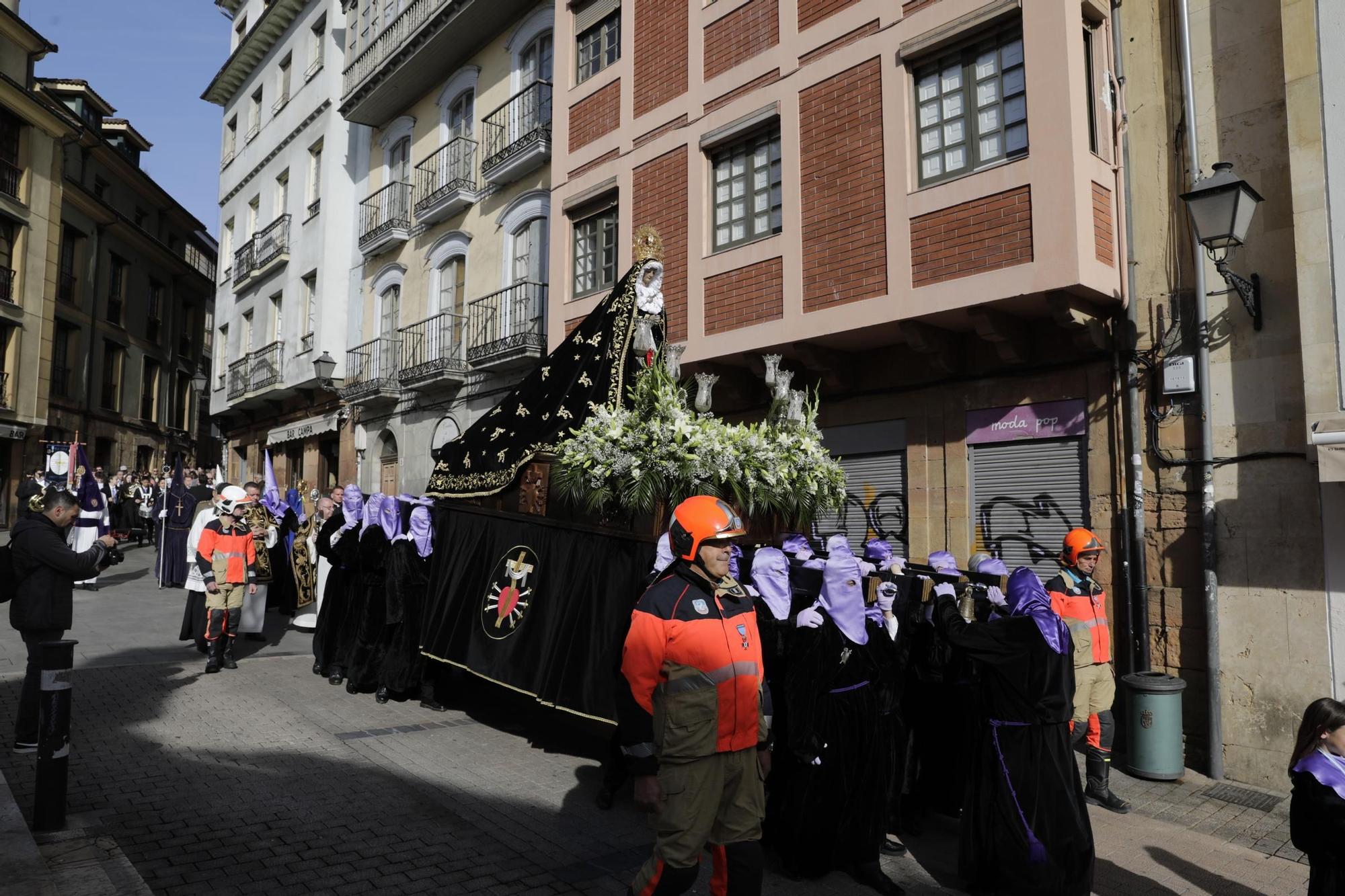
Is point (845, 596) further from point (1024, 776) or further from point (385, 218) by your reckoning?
point (385, 218)

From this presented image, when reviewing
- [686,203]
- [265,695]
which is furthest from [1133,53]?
[265,695]

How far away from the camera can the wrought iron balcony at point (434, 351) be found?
56.9 ft

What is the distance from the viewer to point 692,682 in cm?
392

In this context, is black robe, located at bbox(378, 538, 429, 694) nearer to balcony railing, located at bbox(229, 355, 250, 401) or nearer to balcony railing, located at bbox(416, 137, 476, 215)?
balcony railing, located at bbox(416, 137, 476, 215)

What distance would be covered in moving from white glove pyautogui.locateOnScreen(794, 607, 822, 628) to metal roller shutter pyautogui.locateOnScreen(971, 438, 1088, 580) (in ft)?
15.4

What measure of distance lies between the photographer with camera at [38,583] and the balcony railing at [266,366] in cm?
1898

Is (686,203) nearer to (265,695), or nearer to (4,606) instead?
(265,695)

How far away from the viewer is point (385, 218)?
2111 centimetres

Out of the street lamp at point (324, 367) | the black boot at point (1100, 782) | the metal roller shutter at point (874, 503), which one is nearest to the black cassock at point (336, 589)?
the metal roller shutter at point (874, 503)

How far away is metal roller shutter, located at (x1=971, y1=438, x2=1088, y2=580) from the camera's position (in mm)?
9023

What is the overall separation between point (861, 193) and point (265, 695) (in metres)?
7.96

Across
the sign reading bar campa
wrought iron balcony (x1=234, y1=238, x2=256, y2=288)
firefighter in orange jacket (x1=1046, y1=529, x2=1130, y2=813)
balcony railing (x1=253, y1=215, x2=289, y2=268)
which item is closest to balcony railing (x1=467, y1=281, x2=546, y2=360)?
the sign reading bar campa

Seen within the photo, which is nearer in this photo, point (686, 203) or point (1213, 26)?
point (1213, 26)

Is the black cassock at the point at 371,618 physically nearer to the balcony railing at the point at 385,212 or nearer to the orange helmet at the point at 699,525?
the orange helmet at the point at 699,525
